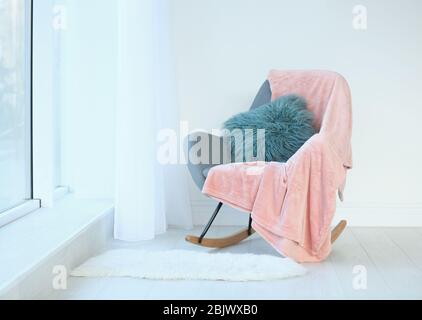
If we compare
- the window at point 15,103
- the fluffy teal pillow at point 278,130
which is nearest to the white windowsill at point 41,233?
the window at point 15,103

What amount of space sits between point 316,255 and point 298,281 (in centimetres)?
32

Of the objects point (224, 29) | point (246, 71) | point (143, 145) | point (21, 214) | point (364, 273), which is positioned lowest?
point (364, 273)

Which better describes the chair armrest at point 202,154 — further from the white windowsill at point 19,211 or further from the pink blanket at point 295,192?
the white windowsill at point 19,211

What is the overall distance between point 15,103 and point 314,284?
160cm

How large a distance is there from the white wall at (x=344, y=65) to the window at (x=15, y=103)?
3.27 ft

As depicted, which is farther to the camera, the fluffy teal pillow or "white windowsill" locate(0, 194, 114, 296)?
the fluffy teal pillow

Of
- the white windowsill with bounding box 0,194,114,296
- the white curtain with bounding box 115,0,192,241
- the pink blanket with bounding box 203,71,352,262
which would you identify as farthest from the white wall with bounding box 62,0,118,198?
the pink blanket with bounding box 203,71,352,262

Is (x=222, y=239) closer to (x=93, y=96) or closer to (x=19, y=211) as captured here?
(x=19, y=211)

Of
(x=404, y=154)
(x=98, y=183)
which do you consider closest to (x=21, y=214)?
(x=98, y=183)

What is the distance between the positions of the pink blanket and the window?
916mm

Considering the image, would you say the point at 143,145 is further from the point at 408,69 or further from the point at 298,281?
the point at 408,69

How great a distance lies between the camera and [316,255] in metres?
2.82

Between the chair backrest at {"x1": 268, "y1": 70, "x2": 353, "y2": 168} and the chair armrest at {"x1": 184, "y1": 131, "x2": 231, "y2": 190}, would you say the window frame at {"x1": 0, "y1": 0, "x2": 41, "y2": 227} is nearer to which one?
the chair armrest at {"x1": 184, "y1": 131, "x2": 231, "y2": 190}

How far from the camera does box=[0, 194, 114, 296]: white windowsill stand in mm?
2127
